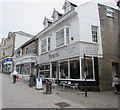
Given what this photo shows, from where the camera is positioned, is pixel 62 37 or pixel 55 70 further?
pixel 55 70

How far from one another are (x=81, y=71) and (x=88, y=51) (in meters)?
1.98

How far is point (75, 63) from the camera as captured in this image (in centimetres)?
1161

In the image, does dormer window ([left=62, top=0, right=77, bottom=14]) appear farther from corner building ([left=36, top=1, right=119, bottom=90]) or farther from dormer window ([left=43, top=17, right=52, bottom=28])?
dormer window ([left=43, top=17, right=52, bottom=28])

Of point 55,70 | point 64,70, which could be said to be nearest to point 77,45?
point 64,70

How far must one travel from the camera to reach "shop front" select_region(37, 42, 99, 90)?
10980 mm

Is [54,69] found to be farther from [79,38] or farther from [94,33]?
[94,33]

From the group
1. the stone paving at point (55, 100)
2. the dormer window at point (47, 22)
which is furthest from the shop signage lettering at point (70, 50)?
the dormer window at point (47, 22)

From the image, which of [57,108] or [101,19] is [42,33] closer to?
[101,19]

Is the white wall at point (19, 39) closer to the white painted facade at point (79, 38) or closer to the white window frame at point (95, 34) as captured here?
the white painted facade at point (79, 38)

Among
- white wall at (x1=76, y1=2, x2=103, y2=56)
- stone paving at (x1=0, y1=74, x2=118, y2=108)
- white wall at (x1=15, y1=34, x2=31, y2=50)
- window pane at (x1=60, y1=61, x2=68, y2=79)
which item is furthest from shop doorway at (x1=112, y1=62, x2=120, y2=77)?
white wall at (x1=15, y1=34, x2=31, y2=50)

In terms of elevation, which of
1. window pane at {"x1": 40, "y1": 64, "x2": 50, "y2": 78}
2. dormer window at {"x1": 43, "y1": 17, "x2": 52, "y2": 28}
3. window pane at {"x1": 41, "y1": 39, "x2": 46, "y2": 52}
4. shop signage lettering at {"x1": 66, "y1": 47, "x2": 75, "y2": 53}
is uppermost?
dormer window at {"x1": 43, "y1": 17, "x2": 52, "y2": 28}

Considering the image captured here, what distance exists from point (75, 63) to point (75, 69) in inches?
21.9

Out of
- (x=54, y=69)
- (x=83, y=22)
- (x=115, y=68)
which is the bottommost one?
(x=54, y=69)

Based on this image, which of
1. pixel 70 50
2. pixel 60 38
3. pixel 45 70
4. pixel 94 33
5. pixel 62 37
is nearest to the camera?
pixel 70 50
